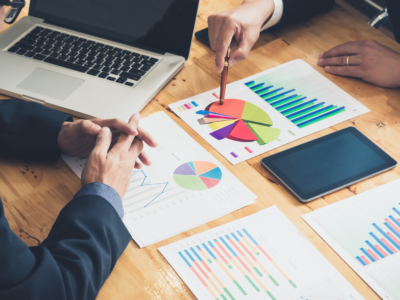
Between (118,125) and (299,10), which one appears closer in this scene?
(118,125)

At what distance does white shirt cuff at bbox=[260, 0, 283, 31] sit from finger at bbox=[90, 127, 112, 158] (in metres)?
0.72

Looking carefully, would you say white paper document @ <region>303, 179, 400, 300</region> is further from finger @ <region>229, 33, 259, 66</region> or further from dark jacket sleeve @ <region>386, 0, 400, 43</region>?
dark jacket sleeve @ <region>386, 0, 400, 43</region>

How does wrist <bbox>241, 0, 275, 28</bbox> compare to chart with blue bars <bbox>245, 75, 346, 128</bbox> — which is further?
wrist <bbox>241, 0, 275, 28</bbox>

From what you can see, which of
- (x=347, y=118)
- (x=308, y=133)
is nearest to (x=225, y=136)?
(x=308, y=133)

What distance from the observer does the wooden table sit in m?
0.81

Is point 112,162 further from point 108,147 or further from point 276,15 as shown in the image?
point 276,15

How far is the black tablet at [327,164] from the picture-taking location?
0.98 meters

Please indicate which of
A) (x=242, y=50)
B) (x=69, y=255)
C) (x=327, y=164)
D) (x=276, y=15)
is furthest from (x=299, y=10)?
(x=69, y=255)

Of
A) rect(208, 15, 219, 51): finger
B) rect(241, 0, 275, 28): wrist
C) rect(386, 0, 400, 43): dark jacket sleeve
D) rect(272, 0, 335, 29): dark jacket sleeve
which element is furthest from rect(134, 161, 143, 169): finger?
rect(386, 0, 400, 43): dark jacket sleeve

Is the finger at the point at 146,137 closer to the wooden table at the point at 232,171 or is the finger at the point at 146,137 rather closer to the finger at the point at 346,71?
A: the wooden table at the point at 232,171

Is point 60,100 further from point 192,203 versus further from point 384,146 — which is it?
point 384,146

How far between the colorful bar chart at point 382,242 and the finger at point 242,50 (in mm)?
593

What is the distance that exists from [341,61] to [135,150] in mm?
721

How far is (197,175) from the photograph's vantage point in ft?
3.27
